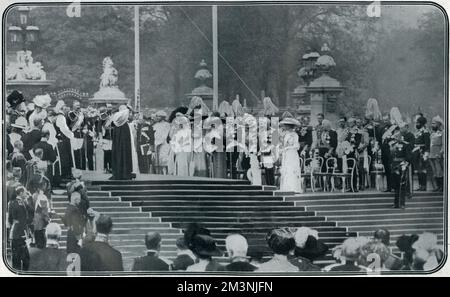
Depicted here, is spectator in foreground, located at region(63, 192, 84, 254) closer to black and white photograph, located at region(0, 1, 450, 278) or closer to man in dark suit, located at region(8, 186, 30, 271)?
black and white photograph, located at region(0, 1, 450, 278)

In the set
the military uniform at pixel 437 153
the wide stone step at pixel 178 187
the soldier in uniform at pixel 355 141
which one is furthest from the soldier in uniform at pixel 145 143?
the military uniform at pixel 437 153

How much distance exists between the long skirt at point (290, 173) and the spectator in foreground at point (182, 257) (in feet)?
3.09

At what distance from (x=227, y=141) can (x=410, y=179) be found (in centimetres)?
158

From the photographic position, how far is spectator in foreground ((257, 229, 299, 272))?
7.45m

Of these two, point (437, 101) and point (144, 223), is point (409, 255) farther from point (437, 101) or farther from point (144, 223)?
point (144, 223)

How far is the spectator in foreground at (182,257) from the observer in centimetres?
746

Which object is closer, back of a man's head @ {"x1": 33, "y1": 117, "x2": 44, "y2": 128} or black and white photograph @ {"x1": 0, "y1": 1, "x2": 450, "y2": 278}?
black and white photograph @ {"x1": 0, "y1": 1, "x2": 450, "y2": 278}


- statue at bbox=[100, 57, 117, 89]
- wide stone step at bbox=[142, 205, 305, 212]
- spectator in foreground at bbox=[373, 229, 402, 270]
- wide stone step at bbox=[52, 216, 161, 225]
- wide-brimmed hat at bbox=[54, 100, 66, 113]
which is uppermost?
statue at bbox=[100, 57, 117, 89]

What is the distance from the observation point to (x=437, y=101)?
7453 millimetres

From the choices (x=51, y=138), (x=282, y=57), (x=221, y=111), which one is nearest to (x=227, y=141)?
(x=221, y=111)

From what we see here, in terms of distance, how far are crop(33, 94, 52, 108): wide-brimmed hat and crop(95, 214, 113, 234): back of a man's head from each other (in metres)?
1.06

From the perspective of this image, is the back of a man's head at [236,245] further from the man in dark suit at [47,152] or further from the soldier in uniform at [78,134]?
the man in dark suit at [47,152]

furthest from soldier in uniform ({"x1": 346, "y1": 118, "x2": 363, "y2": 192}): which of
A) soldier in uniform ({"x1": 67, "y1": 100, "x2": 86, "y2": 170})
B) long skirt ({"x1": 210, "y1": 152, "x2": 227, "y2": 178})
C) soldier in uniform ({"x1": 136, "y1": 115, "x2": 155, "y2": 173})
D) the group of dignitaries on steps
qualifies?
soldier in uniform ({"x1": 67, "y1": 100, "x2": 86, "y2": 170})

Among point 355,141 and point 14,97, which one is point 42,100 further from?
point 355,141
